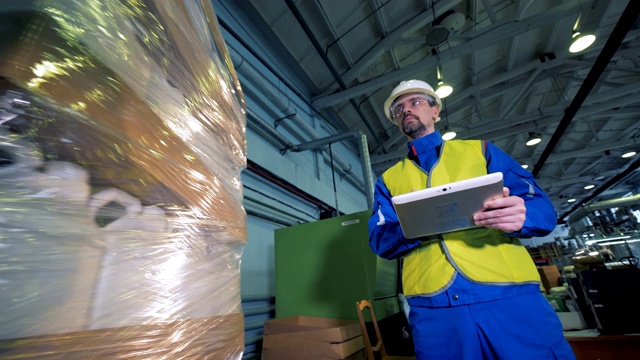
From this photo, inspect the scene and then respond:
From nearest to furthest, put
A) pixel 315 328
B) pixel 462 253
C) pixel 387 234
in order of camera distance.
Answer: pixel 462 253
pixel 387 234
pixel 315 328

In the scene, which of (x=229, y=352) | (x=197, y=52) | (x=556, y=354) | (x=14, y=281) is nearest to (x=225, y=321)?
(x=229, y=352)

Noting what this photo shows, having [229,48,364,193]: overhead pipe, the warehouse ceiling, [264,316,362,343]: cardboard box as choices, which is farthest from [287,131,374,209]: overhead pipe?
[264,316,362,343]: cardboard box

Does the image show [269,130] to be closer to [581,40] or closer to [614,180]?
[581,40]

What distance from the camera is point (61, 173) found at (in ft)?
1.34

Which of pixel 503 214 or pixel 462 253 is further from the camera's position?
pixel 462 253

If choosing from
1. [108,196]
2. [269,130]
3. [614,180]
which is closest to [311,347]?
[108,196]

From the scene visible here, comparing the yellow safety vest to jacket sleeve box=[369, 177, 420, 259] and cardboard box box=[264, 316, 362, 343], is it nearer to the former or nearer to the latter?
jacket sleeve box=[369, 177, 420, 259]

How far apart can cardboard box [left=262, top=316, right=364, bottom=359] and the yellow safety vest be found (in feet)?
2.10

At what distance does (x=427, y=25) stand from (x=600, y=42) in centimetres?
276

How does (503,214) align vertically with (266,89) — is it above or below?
below

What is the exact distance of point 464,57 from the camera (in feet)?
12.5

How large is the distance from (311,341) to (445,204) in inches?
44.6

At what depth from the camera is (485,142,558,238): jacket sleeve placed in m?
0.92

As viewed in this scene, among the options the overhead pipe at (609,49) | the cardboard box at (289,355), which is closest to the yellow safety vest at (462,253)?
the cardboard box at (289,355)
